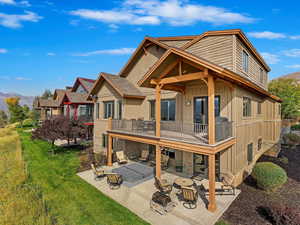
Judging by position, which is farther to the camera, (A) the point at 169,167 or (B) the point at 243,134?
(A) the point at 169,167

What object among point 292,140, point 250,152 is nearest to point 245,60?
point 250,152

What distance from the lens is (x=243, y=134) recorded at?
1062 cm

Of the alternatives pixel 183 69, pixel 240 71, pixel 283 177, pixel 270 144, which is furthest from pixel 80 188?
pixel 270 144

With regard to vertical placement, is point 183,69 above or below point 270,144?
above

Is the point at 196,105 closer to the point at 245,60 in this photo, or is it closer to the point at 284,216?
the point at 245,60

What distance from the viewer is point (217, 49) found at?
1107 cm

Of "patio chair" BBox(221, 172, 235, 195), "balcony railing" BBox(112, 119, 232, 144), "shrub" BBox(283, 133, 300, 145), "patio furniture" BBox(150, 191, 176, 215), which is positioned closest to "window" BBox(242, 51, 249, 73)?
"balcony railing" BBox(112, 119, 232, 144)

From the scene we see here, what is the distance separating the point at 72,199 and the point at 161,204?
4579 millimetres

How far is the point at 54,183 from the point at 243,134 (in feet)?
40.7

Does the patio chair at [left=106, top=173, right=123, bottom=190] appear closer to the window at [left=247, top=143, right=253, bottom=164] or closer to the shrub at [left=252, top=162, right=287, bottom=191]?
the shrub at [left=252, top=162, right=287, bottom=191]

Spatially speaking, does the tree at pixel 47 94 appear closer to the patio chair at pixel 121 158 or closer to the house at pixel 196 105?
the house at pixel 196 105

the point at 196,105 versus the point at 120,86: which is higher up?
the point at 120,86

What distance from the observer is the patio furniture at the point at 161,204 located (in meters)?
7.02

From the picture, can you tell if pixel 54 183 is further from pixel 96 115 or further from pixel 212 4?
pixel 212 4
